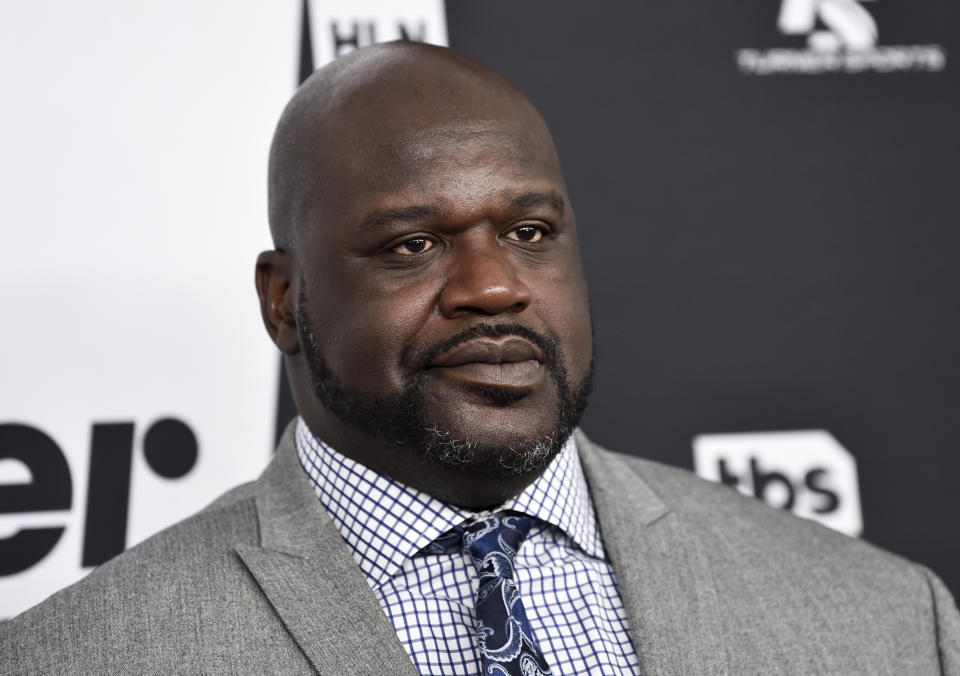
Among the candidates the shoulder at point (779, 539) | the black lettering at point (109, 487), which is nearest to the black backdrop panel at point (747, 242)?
the shoulder at point (779, 539)

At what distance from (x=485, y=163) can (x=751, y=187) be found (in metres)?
0.94

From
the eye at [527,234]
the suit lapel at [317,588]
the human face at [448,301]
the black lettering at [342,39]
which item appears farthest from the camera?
the black lettering at [342,39]

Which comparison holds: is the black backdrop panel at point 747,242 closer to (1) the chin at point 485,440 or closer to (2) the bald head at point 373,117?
(2) the bald head at point 373,117

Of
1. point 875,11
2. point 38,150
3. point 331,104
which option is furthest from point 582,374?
point 875,11

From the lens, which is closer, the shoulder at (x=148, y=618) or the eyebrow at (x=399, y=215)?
the shoulder at (x=148, y=618)

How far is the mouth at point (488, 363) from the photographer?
1.24 metres

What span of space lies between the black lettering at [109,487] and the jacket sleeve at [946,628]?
1.36 metres

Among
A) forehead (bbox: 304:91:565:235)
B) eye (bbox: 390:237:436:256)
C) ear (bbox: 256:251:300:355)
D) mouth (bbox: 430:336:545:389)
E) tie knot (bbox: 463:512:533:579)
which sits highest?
forehead (bbox: 304:91:565:235)

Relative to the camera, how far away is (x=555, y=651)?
123cm

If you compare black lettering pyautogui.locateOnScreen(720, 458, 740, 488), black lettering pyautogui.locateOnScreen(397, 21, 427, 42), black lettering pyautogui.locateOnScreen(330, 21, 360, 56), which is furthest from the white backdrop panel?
black lettering pyautogui.locateOnScreen(720, 458, 740, 488)

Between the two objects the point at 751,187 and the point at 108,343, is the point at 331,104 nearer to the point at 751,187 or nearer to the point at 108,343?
the point at 108,343

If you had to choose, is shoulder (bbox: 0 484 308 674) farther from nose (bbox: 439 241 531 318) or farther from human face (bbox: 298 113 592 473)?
nose (bbox: 439 241 531 318)

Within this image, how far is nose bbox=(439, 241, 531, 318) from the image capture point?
123cm

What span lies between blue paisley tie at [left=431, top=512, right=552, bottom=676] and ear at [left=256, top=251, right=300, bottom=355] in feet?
1.28
